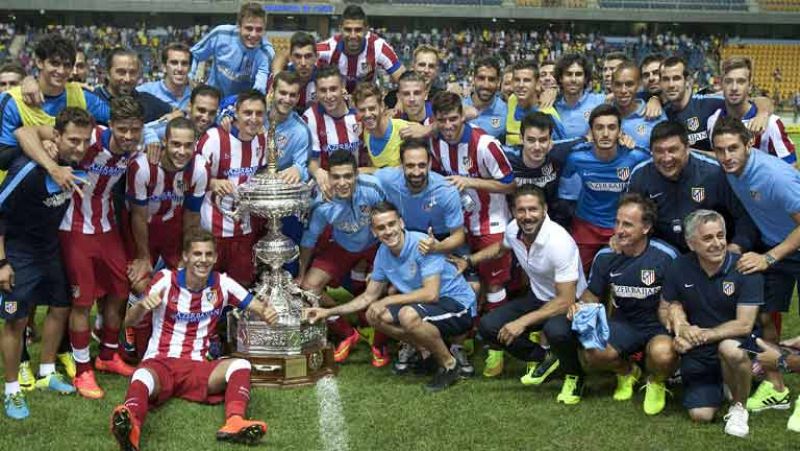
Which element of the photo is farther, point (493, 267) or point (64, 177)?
point (493, 267)

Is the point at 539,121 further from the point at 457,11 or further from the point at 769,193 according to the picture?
the point at 457,11

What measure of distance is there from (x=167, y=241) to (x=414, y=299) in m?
1.78

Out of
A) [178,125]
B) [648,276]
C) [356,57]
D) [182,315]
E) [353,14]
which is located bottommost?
[182,315]

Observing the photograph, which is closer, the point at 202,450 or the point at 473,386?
the point at 202,450

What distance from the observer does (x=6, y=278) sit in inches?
189

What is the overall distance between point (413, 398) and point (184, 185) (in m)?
2.04

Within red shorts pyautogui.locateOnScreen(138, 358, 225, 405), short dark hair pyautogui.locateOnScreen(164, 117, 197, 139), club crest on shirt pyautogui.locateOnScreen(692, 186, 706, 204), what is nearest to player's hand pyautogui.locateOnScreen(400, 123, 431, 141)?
short dark hair pyautogui.locateOnScreen(164, 117, 197, 139)

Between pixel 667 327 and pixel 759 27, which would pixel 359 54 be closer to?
pixel 667 327

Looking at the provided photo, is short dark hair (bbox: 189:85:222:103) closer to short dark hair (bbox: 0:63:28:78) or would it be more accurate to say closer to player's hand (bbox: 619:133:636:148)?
short dark hair (bbox: 0:63:28:78)

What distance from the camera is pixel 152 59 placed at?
2950 centimetres

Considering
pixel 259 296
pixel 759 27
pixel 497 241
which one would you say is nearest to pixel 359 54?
pixel 497 241

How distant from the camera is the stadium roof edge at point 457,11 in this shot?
31359 mm

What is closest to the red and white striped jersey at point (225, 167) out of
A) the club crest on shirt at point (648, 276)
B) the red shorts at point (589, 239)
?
the red shorts at point (589, 239)

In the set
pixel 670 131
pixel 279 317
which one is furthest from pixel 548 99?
pixel 279 317
